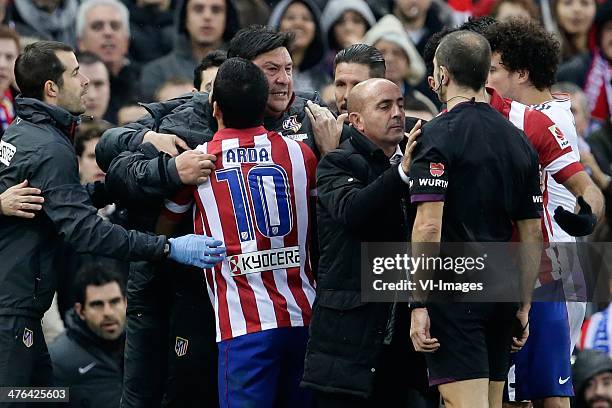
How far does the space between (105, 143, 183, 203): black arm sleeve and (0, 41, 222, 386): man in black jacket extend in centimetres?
22

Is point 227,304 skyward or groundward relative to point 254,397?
skyward

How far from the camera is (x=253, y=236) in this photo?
6582 mm

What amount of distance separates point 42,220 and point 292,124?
1498 millimetres

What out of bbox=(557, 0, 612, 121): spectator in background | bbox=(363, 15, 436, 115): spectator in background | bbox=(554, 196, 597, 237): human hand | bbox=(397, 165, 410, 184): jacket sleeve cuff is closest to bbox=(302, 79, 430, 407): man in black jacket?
bbox=(397, 165, 410, 184): jacket sleeve cuff

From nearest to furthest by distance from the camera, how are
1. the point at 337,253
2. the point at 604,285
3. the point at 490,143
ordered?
the point at 490,143
the point at 337,253
the point at 604,285

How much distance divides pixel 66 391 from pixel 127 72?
3.63 m

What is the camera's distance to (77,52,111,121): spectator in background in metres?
10.4

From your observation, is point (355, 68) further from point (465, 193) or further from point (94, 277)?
point (94, 277)

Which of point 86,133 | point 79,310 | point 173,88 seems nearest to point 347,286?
point 79,310

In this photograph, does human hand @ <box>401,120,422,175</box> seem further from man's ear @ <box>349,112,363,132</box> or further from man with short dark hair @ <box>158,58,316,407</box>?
man with short dark hair @ <box>158,58,316,407</box>

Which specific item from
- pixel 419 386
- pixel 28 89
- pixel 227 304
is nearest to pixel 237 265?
pixel 227 304

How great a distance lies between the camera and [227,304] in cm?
663

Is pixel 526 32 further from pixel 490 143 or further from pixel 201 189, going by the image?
pixel 201 189

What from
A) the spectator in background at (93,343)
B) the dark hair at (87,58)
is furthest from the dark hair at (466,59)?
the dark hair at (87,58)
